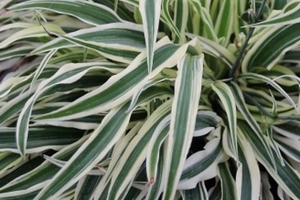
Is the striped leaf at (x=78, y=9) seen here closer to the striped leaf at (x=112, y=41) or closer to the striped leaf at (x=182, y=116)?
the striped leaf at (x=112, y=41)

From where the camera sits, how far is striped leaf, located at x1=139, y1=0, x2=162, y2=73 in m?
0.76

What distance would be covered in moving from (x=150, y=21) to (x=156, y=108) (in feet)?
0.50

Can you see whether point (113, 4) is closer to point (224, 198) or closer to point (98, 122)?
point (98, 122)

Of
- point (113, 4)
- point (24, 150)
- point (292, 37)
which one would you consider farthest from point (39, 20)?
point (292, 37)

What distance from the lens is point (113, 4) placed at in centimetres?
106

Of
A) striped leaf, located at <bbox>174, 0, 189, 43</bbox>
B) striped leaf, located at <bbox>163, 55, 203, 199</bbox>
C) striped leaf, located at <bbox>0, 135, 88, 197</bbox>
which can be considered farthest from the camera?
striped leaf, located at <bbox>174, 0, 189, 43</bbox>

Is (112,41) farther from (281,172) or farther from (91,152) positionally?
(281,172)

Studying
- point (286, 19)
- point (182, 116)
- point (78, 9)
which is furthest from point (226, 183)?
point (78, 9)

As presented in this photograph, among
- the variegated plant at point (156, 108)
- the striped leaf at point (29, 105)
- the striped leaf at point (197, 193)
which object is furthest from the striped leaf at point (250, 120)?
the striped leaf at point (29, 105)

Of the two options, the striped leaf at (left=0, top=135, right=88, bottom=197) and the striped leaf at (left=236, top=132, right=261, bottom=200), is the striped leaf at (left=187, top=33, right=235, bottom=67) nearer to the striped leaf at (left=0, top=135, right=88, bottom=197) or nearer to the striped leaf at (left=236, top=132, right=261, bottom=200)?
the striped leaf at (left=236, top=132, right=261, bottom=200)

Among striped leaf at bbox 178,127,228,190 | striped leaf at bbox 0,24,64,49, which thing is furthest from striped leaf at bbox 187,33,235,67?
striped leaf at bbox 0,24,64,49

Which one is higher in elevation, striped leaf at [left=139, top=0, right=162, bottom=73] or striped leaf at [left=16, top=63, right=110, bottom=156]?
striped leaf at [left=139, top=0, right=162, bottom=73]

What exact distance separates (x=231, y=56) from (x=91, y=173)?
0.30 meters

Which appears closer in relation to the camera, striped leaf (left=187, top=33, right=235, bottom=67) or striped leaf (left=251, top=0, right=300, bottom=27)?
striped leaf (left=251, top=0, right=300, bottom=27)
